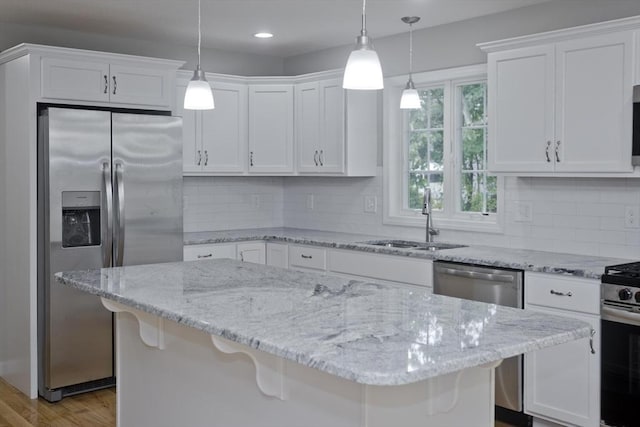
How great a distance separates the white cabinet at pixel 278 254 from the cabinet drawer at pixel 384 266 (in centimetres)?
52

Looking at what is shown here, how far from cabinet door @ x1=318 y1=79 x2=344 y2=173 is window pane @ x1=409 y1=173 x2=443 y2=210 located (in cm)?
56

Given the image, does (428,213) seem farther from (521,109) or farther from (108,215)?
(108,215)

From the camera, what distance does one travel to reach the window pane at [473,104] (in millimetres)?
4930

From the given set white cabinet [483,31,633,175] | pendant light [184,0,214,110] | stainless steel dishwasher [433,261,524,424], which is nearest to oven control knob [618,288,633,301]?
stainless steel dishwasher [433,261,524,424]

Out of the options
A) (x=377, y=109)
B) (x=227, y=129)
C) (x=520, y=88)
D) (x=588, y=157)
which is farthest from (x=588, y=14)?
(x=227, y=129)

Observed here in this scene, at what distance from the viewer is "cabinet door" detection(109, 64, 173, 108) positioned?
4836 mm

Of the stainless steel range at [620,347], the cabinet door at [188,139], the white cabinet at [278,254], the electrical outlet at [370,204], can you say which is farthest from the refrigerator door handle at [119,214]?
the stainless steel range at [620,347]

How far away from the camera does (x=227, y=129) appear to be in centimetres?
572

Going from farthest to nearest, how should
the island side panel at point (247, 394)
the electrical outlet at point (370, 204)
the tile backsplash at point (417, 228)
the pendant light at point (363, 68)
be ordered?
the electrical outlet at point (370, 204), the tile backsplash at point (417, 228), the pendant light at point (363, 68), the island side panel at point (247, 394)

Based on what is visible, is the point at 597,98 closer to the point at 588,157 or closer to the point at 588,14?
the point at 588,157

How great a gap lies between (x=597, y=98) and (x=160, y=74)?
9.60 feet

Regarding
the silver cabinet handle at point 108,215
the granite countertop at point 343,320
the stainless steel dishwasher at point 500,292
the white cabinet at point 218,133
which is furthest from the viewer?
the white cabinet at point 218,133

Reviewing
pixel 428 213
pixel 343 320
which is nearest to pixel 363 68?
pixel 343 320

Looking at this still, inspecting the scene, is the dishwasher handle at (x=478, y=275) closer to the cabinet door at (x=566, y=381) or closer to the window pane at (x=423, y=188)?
the cabinet door at (x=566, y=381)
